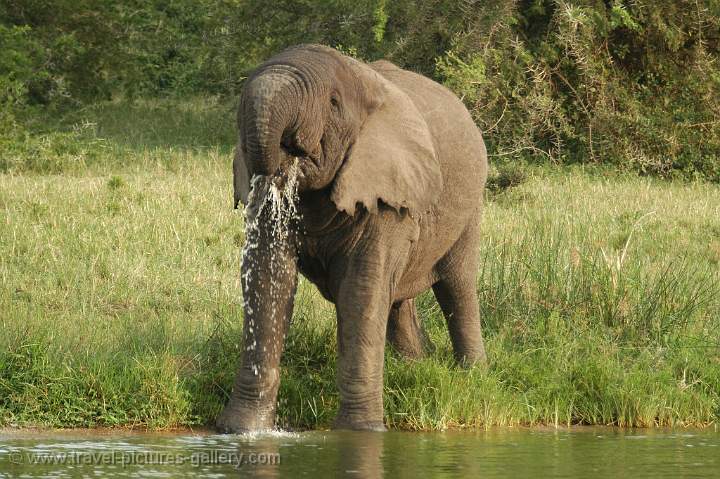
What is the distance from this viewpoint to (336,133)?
7.17 metres

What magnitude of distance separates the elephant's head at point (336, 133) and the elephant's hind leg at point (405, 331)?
1.23 m

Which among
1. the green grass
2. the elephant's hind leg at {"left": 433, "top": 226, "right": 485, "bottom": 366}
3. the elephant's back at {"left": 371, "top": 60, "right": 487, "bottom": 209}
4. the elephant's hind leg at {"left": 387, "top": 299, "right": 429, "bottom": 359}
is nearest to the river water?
the green grass

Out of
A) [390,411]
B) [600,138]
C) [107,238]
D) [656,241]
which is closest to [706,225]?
[656,241]

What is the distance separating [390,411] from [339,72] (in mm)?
2016

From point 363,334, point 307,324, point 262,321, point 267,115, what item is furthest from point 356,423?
point 267,115

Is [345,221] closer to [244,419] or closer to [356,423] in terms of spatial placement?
[356,423]

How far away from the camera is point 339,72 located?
280 inches

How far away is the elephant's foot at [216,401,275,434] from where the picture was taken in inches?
298

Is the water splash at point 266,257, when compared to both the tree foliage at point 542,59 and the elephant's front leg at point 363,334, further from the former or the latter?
the tree foliage at point 542,59

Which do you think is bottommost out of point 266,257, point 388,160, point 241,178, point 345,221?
point 266,257

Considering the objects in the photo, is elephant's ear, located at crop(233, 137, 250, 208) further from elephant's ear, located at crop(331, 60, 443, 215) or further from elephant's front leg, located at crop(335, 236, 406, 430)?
elephant's front leg, located at crop(335, 236, 406, 430)

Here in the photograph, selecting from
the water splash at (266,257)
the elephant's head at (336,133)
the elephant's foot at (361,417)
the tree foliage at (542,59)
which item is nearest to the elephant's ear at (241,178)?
the elephant's head at (336,133)

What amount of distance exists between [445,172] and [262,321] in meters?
1.58

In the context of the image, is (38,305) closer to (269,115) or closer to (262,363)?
(262,363)
